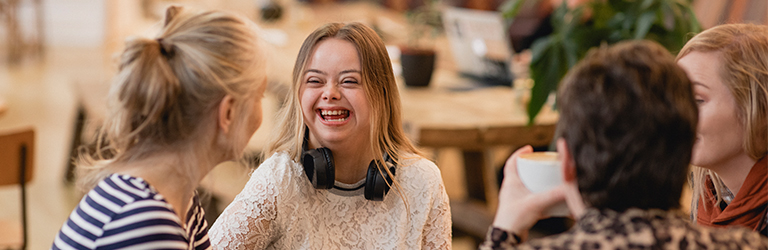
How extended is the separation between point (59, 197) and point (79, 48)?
4744mm

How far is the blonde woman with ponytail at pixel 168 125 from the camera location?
0.79 meters

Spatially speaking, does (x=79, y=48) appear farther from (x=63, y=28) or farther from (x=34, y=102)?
(x=34, y=102)

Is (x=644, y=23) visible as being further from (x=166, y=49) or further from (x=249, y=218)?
(x=166, y=49)

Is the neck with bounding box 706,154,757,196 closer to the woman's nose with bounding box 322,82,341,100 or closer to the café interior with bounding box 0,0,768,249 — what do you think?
the café interior with bounding box 0,0,768,249

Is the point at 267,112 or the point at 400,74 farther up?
the point at 400,74

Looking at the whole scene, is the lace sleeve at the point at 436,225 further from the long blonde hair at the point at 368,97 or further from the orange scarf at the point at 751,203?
the orange scarf at the point at 751,203

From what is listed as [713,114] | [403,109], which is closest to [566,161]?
[713,114]

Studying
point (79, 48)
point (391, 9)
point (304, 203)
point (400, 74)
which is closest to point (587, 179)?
point (304, 203)

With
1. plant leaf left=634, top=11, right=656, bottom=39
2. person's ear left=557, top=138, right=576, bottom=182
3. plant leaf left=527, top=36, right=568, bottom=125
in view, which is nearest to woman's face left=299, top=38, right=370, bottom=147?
person's ear left=557, top=138, right=576, bottom=182

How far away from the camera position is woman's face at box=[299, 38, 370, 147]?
1.11 metres

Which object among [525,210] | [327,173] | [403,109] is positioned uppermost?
[525,210]

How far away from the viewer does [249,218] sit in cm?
109

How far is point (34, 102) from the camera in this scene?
4.98 meters

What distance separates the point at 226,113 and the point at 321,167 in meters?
0.26
